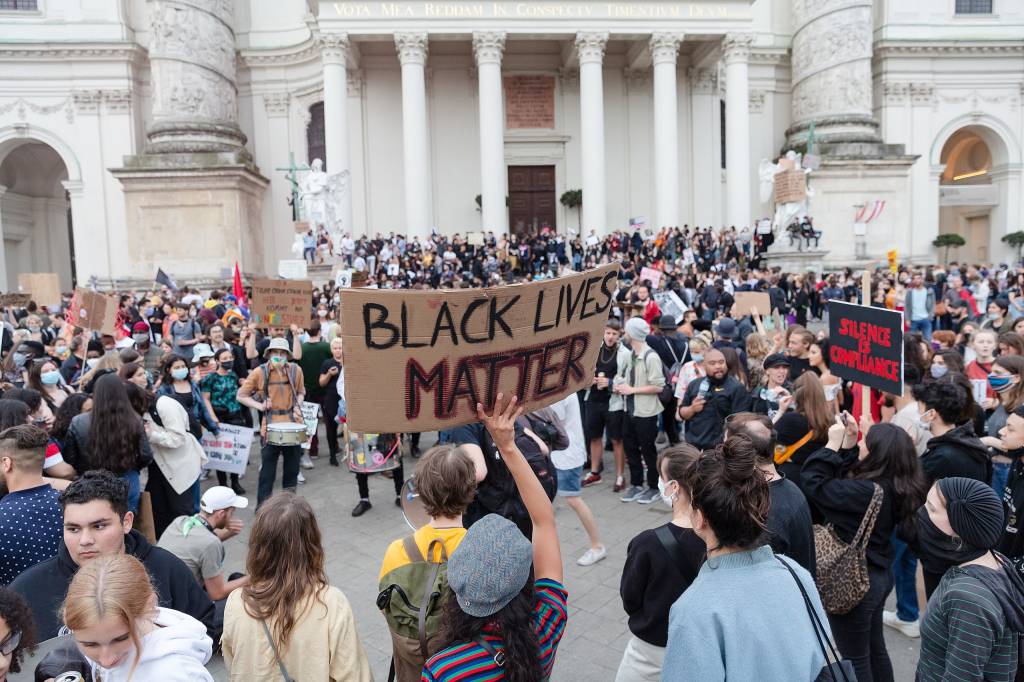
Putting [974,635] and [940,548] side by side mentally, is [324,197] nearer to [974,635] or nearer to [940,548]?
[940,548]

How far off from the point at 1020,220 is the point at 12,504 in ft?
128

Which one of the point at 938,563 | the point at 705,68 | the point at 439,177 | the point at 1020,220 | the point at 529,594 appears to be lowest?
the point at 938,563

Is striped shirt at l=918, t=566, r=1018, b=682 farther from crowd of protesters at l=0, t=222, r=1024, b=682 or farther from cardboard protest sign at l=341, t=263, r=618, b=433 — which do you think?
cardboard protest sign at l=341, t=263, r=618, b=433

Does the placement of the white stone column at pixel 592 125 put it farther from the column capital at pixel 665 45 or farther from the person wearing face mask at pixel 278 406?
the person wearing face mask at pixel 278 406

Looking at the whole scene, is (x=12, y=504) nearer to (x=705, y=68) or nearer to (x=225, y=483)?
(x=225, y=483)

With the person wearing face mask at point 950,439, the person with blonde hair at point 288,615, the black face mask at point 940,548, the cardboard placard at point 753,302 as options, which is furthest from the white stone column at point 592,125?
the person with blonde hair at point 288,615

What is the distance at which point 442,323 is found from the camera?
2.73 metres

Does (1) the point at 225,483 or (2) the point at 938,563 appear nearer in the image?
(2) the point at 938,563

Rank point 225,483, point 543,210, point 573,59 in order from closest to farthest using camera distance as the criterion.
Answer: point 225,483
point 573,59
point 543,210

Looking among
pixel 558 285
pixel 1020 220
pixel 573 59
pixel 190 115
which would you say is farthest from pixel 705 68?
pixel 558 285

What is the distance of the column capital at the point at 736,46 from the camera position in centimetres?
2552

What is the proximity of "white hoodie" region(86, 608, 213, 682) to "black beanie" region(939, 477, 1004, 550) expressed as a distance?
2.70m

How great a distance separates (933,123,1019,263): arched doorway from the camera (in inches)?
1248

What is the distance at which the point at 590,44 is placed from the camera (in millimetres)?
25172
